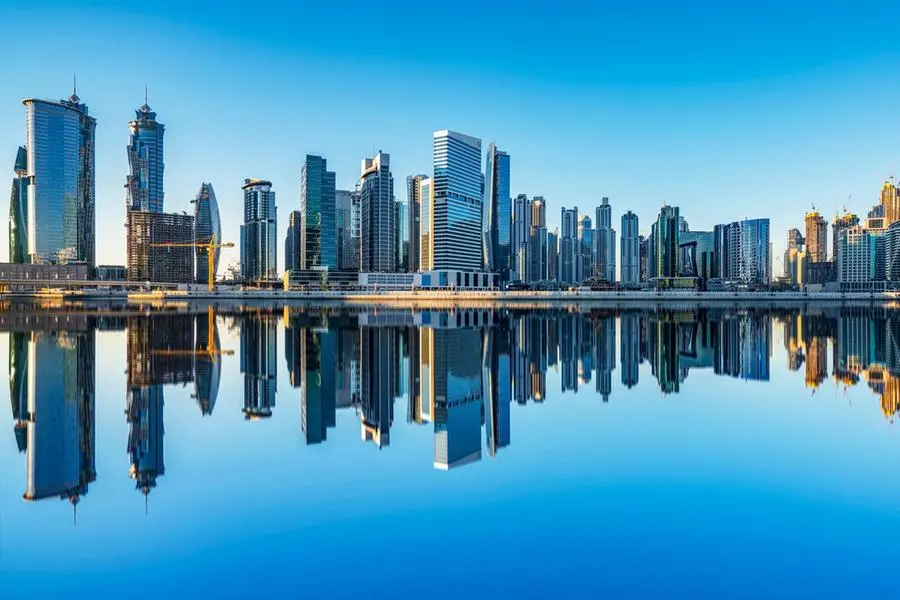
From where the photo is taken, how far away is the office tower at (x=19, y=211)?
19038 cm

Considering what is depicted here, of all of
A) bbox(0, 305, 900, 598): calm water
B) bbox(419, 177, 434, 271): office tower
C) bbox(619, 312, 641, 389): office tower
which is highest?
bbox(419, 177, 434, 271): office tower

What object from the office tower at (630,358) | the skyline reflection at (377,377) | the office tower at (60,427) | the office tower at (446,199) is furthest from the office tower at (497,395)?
the office tower at (446,199)

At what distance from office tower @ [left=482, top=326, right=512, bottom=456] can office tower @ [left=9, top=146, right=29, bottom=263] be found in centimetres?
21887

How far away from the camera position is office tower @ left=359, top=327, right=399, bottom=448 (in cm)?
1145

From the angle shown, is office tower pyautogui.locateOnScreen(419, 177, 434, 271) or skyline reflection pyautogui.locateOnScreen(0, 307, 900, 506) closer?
skyline reflection pyautogui.locateOnScreen(0, 307, 900, 506)

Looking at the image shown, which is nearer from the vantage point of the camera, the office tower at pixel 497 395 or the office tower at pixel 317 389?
the office tower at pixel 497 395

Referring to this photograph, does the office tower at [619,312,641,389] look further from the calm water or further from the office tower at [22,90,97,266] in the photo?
the office tower at [22,90,97,266]

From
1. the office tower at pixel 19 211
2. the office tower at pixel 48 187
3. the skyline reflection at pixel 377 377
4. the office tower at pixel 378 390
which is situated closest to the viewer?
the skyline reflection at pixel 377 377

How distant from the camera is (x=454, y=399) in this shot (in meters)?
14.3

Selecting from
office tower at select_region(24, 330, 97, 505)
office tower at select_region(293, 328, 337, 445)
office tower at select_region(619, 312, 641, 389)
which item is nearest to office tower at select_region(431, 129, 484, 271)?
office tower at select_region(619, 312, 641, 389)

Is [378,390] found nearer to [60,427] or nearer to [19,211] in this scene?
[60,427]

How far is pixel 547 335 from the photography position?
35.0 m

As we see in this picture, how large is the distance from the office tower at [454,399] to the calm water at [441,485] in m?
0.09

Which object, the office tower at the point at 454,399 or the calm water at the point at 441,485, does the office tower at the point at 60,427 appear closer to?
the calm water at the point at 441,485
